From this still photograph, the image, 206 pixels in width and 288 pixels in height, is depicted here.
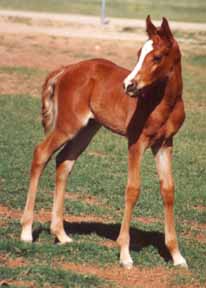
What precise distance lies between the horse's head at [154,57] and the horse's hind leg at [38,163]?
1.17 m

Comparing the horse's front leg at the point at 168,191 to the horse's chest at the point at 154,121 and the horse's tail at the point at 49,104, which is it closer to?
the horse's chest at the point at 154,121

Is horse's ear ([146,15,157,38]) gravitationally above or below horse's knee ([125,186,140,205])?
above

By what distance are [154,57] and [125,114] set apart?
760 millimetres

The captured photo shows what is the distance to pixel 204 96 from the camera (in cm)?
1956

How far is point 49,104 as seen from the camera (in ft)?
28.0

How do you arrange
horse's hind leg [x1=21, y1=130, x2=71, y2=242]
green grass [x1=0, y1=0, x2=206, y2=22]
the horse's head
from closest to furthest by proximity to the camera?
1. the horse's head
2. horse's hind leg [x1=21, y1=130, x2=71, y2=242]
3. green grass [x1=0, y1=0, x2=206, y2=22]

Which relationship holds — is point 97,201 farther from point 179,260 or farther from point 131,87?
point 131,87

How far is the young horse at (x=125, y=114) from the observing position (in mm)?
7419

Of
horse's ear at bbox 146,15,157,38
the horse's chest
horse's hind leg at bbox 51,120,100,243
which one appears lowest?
horse's hind leg at bbox 51,120,100,243

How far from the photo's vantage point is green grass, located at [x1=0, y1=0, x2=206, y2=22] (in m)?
35.2

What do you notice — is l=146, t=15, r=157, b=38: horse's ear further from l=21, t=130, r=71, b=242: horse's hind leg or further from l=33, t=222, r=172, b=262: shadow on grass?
l=33, t=222, r=172, b=262: shadow on grass

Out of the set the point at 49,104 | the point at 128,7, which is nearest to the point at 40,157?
the point at 49,104

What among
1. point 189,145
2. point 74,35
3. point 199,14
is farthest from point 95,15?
point 189,145

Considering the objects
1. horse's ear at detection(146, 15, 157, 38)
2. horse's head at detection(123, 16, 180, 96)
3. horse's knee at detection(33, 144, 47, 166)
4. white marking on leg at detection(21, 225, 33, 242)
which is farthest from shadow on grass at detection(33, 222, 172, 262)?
horse's ear at detection(146, 15, 157, 38)
